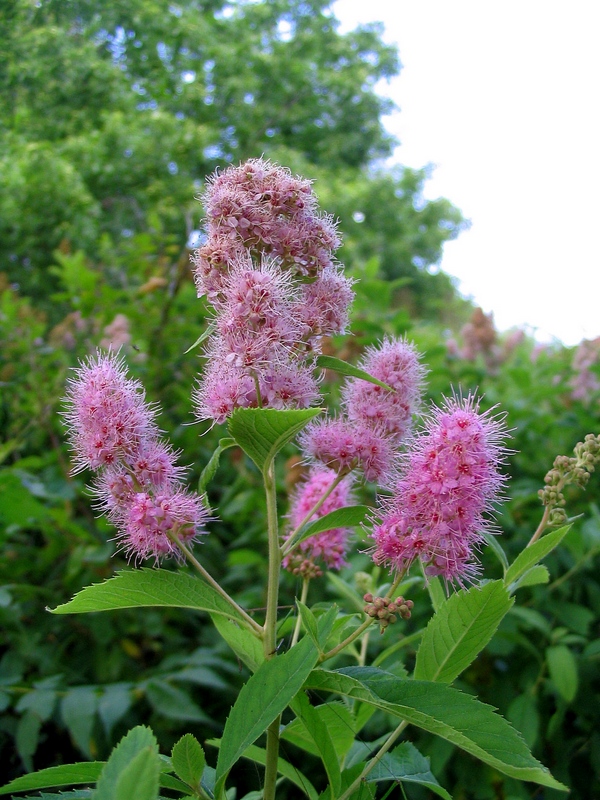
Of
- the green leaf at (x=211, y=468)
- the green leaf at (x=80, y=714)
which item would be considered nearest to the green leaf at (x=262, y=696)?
the green leaf at (x=211, y=468)

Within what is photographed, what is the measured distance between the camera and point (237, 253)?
3.54ft

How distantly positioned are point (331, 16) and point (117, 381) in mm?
7091

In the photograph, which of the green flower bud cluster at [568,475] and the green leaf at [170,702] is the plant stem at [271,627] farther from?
the green leaf at [170,702]

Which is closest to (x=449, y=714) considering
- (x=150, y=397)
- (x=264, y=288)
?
(x=264, y=288)

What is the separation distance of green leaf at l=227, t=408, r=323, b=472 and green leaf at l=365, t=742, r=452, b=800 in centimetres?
53

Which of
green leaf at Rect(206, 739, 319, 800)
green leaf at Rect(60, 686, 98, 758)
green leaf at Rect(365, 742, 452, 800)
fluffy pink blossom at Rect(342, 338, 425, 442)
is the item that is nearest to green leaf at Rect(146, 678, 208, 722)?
green leaf at Rect(60, 686, 98, 758)

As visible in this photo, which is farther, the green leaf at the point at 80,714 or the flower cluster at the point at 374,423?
the green leaf at the point at 80,714

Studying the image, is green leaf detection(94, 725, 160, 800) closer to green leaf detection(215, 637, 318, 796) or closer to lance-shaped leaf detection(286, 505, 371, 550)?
green leaf detection(215, 637, 318, 796)

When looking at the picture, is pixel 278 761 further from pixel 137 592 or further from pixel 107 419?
pixel 107 419

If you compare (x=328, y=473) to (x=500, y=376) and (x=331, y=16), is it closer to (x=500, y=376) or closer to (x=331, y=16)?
(x=500, y=376)

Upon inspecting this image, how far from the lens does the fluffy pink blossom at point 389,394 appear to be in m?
1.16

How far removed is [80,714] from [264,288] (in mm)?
1374

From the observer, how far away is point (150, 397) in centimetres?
294

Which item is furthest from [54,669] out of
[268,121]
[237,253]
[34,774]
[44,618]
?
[268,121]
